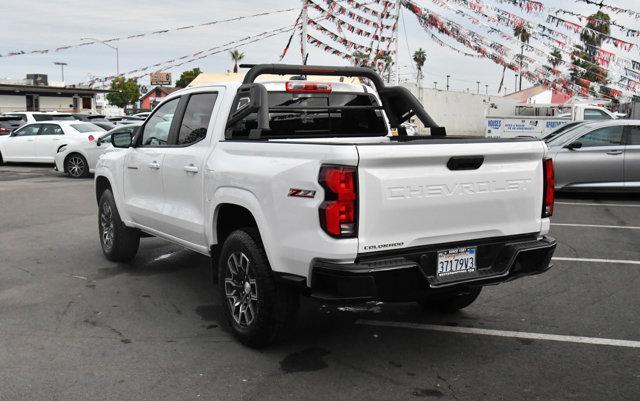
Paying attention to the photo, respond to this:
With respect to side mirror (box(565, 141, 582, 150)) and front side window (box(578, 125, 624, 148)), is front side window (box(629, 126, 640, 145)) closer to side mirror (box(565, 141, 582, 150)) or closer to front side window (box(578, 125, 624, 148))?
front side window (box(578, 125, 624, 148))

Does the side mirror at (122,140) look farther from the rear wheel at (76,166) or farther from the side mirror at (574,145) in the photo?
the rear wheel at (76,166)

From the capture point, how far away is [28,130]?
2039cm

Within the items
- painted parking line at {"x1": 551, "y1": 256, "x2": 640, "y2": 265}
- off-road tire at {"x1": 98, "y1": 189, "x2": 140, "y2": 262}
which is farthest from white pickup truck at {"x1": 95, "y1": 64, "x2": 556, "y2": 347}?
painted parking line at {"x1": 551, "y1": 256, "x2": 640, "y2": 265}

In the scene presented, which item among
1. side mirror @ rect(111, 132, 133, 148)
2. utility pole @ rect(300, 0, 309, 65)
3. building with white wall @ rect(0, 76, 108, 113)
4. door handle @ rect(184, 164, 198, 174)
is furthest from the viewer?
building with white wall @ rect(0, 76, 108, 113)

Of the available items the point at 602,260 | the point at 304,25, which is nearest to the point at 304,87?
the point at 602,260

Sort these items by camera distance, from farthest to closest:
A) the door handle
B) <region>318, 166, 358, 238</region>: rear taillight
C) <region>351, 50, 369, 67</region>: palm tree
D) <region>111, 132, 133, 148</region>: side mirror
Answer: <region>351, 50, 369, 67</region>: palm tree < <region>111, 132, 133, 148</region>: side mirror < the door handle < <region>318, 166, 358, 238</region>: rear taillight

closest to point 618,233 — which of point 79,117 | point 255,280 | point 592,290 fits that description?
point 592,290

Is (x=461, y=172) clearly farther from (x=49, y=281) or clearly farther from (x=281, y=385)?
(x=49, y=281)

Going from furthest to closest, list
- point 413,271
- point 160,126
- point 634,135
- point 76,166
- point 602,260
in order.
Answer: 1. point 76,166
2. point 634,135
3. point 602,260
4. point 160,126
5. point 413,271

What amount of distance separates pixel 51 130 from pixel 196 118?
627 inches

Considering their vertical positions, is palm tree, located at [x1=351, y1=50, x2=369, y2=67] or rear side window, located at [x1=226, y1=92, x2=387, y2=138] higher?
palm tree, located at [x1=351, y1=50, x2=369, y2=67]

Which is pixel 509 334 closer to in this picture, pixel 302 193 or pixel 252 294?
pixel 252 294

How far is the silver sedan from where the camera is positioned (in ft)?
40.5

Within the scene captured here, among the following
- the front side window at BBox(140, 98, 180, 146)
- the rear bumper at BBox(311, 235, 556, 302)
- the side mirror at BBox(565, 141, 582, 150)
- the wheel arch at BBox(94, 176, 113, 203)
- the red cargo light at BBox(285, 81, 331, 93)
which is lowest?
the rear bumper at BBox(311, 235, 556, 302)
